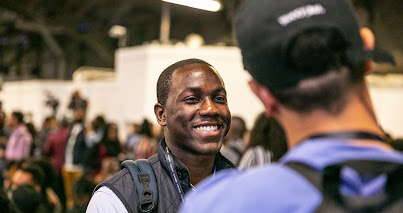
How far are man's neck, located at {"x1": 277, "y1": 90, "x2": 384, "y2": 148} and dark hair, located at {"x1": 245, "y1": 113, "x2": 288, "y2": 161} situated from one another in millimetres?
3504

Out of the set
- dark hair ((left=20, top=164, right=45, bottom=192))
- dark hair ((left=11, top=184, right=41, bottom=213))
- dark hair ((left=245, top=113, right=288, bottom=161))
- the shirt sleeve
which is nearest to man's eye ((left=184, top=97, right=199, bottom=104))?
the shirt sleeve

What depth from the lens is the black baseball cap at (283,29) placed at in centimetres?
131

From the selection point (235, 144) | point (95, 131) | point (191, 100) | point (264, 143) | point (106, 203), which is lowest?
point (95, 131)

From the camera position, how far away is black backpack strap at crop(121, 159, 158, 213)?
241 centimetres

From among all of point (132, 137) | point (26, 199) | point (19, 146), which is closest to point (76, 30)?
point (132, 137)

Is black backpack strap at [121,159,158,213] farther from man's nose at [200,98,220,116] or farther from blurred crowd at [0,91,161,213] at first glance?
blurred crowd at [0,91,161,213]

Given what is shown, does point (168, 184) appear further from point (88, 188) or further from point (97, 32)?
point (97, 32)

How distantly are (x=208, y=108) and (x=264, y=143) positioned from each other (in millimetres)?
2403

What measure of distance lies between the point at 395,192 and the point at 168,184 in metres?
1.48

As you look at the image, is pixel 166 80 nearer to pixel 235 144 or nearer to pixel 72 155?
pixel 235 144

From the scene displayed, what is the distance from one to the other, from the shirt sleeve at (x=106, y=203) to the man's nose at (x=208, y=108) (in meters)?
0.55

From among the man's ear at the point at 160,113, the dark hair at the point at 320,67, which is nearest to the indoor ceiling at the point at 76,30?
the man's ear at the point at 160,113

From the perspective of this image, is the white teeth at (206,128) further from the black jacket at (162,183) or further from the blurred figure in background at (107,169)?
the blurred figure in background at (107,169)

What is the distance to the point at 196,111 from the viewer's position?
2.81 metres
